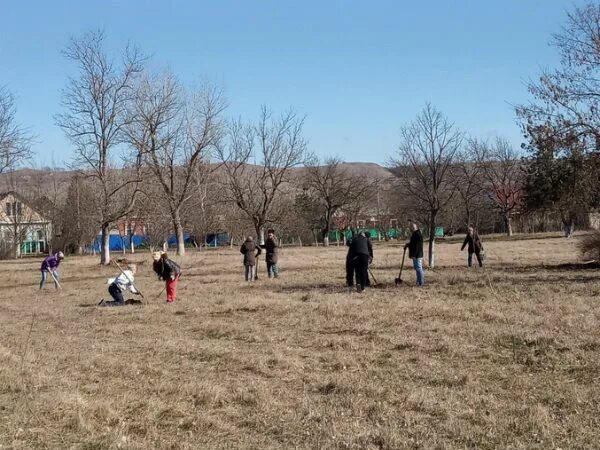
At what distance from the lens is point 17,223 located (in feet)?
229

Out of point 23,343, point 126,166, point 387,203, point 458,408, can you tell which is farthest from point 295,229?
point 458,408

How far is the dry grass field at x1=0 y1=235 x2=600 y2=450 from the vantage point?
5.50 metres

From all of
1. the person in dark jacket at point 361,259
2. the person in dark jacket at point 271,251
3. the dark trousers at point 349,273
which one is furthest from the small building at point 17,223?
the person in dark jacket at point 361,259

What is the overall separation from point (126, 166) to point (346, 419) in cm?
3428

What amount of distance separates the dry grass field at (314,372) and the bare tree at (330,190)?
202ft

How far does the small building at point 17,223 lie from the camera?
2645 inches

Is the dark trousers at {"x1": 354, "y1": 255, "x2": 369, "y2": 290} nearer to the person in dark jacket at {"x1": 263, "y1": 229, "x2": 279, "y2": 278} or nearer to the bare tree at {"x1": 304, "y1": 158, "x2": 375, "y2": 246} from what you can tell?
the person in dark jacket at {"x1": 263, "y1": 229, "x2": 279, "y2": 278}

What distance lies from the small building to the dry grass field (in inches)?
2219

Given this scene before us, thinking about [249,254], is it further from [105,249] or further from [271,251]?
[105,249]

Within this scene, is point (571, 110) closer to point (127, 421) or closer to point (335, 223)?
point (127, 421)

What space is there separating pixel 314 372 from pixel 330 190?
231ft

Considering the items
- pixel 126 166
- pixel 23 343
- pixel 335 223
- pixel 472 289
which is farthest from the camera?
pixel 335 223

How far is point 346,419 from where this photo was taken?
5938 mm

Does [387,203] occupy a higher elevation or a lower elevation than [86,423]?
higher
